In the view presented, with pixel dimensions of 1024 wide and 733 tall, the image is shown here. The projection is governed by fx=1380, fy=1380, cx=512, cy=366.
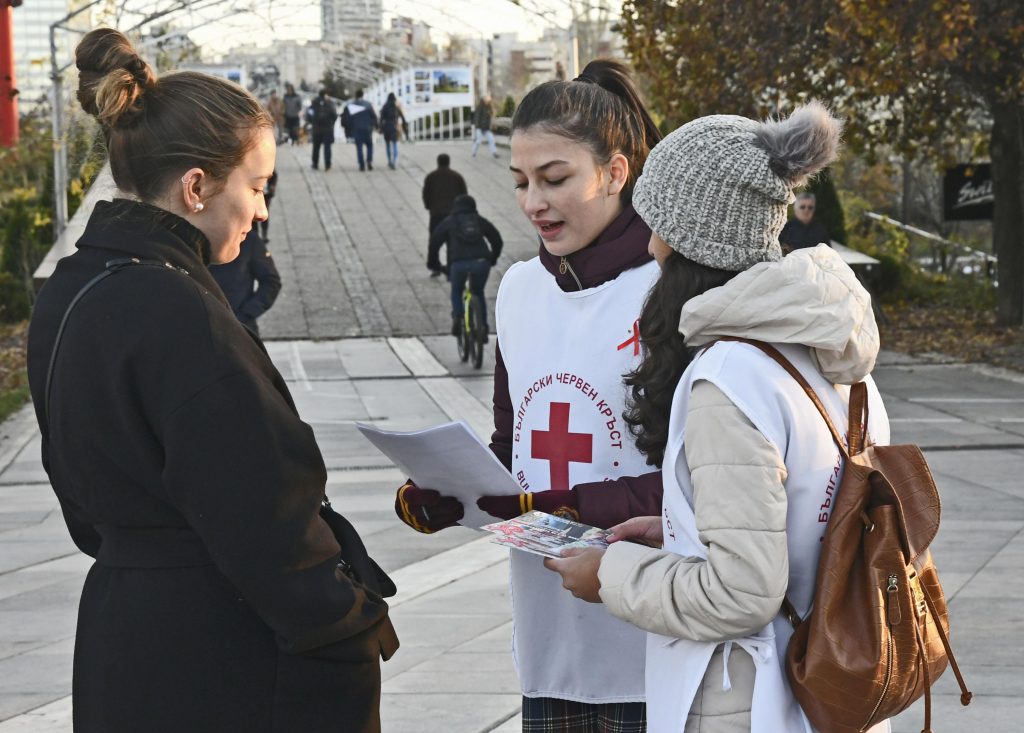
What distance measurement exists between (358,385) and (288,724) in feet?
34.6

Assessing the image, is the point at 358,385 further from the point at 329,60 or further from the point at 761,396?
the point at 329,60

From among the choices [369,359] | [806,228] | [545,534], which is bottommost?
[369,359]

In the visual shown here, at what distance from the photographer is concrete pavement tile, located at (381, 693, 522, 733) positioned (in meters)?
4.34

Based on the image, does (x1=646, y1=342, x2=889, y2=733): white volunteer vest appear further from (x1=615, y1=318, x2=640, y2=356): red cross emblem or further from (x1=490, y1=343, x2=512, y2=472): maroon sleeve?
(x1=490, y1=343, x2=512, y2=472): maroon sleeve

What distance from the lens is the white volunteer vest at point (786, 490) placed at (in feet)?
6.65

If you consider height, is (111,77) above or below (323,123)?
above

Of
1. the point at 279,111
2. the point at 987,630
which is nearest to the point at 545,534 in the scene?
the point at 987,630

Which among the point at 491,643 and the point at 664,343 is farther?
the point at 491,643

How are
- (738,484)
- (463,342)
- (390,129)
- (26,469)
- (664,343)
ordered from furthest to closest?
(390,129)
(463,342)
(26,469)
(664,343)
(738,484)

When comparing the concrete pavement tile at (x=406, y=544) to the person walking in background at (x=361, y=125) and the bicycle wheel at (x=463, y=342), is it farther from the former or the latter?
the person walking in background at (x=361, y=125)

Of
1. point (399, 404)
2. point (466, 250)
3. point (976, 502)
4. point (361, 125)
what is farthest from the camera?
point (361, 125)

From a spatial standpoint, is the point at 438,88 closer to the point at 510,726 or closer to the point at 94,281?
the point at 510,726

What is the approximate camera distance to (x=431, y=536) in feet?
23.0

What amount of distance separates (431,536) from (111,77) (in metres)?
5.01
